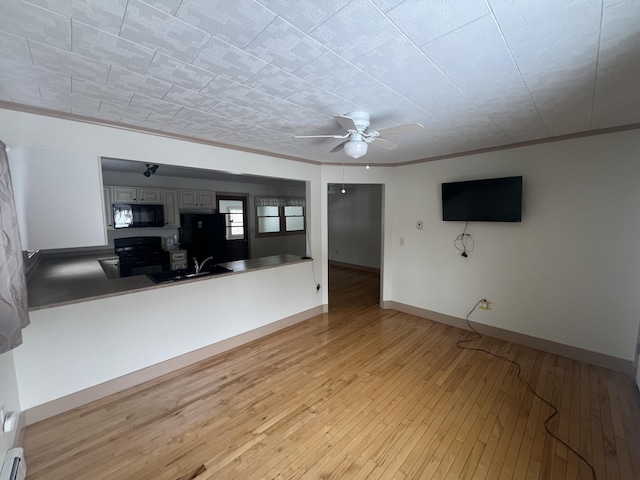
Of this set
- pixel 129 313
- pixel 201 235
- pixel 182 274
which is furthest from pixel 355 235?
pixel 129 313

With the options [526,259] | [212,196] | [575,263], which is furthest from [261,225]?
[575,263]

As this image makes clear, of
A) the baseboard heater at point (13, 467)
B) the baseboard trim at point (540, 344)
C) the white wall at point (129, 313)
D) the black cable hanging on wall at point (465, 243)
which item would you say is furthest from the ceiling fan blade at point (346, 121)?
the baseboard trim at point (540, 344)

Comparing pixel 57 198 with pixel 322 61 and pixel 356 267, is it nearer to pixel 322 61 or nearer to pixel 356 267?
pixel 322 61

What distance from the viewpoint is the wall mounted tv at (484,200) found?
301cm

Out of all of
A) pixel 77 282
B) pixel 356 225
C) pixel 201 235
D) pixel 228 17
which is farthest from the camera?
pixel 356 225

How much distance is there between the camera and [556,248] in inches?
113

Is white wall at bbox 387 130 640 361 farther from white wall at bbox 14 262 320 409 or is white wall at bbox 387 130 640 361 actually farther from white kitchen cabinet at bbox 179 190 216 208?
white kitchen cabinet at bbox 179 190 216 208

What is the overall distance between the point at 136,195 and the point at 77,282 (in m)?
2.60

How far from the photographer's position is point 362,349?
10.2ft

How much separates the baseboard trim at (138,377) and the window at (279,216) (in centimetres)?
367

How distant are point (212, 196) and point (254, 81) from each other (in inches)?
183

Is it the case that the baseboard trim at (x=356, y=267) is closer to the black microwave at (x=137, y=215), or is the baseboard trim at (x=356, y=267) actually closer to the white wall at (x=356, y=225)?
the white wall at (x=356, y=225)

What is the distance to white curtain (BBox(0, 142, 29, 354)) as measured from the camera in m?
1.40

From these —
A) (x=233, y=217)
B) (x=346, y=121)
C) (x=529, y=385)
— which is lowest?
(x=529, y=385)
